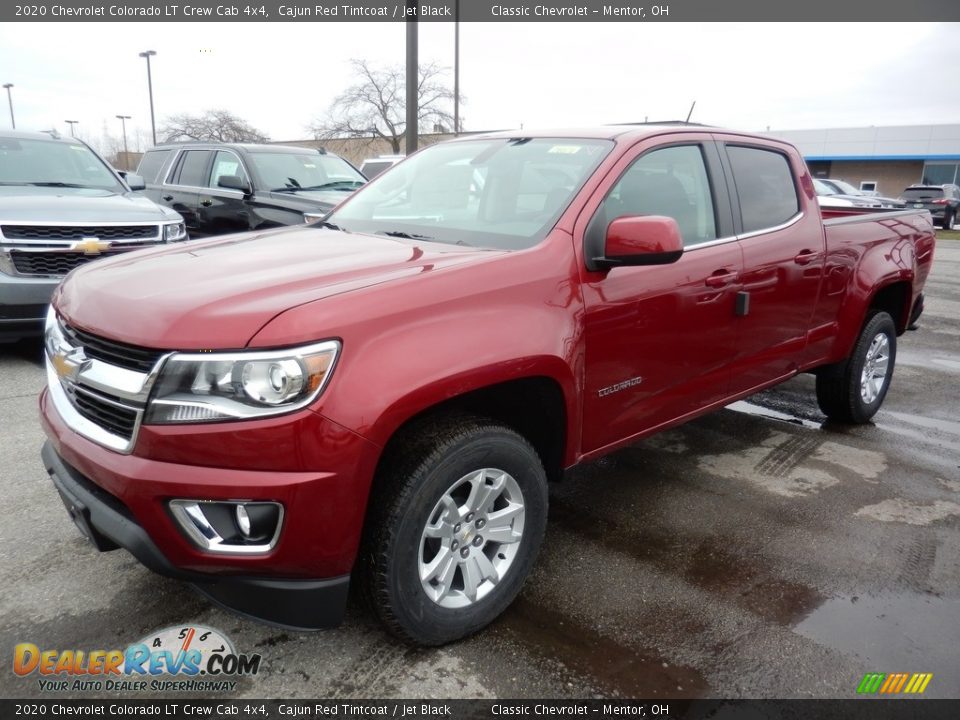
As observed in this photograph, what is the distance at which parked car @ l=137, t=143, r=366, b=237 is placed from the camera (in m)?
8.26

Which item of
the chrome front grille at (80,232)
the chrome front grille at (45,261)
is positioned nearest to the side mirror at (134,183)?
the chrome front grille at (80,232)

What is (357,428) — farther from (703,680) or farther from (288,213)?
(288,213)

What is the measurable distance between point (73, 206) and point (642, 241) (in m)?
5.06

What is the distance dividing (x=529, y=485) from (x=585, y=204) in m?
1.12

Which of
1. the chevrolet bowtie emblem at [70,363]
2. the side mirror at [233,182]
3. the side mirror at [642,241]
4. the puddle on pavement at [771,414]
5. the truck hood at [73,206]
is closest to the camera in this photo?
the chevrolet bowtie emblem at [70,363]

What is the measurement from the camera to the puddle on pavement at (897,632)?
8.00 feet

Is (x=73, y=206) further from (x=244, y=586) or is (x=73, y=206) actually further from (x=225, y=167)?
(x=244, y=586)

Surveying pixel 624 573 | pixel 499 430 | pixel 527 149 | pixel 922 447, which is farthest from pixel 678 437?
pixel 499 430

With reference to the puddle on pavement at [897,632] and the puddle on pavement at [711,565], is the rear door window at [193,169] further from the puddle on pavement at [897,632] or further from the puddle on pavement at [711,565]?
the puddle on pavement at [897,632]

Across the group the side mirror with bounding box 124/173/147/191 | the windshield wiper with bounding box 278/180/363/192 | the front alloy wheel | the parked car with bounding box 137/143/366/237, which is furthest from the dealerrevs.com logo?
the windshield wiper with bounding box 278/180/363/192

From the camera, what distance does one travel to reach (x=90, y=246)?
18.3 ft

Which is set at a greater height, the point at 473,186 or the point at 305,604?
the point at 473,186

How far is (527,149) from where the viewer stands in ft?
10.9

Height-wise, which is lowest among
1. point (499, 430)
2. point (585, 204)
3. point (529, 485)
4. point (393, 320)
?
point (529, 485)
